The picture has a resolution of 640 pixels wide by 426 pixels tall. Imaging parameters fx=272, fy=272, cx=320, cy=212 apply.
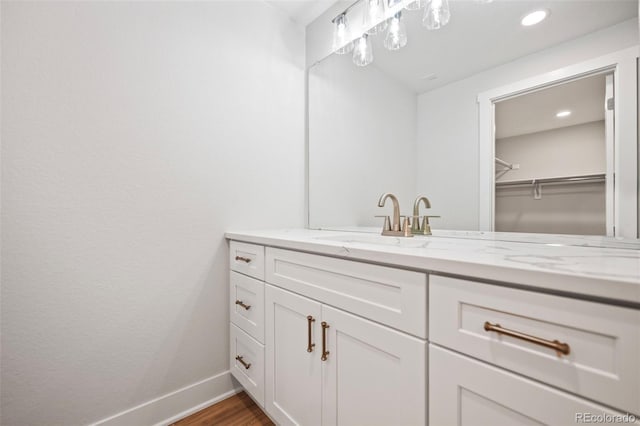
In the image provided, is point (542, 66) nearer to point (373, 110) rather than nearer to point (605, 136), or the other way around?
point (605, 136)

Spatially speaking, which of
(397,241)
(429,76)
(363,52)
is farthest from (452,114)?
(363,52)

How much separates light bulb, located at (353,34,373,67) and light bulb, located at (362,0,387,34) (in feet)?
0.16

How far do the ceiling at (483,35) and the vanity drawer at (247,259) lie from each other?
104 centimetres

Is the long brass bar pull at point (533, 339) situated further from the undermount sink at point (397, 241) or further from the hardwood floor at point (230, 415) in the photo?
the hardwood floor at point (230, 415)

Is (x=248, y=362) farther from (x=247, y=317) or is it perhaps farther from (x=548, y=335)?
(x=548, y=335)

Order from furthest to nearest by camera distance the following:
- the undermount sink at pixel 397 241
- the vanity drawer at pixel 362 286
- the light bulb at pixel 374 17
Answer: the light bulb at pixel 374 17 → the undermount sink at pixel 397 241 → the vanity drawer at pixel 362 286

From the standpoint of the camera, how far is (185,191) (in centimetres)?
131

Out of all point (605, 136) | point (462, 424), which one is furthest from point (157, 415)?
point (605, 136)

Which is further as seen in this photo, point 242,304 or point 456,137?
point 242,304

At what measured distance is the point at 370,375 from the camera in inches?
29.8

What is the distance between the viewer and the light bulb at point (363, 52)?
4.89 ft

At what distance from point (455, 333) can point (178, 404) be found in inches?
53.2

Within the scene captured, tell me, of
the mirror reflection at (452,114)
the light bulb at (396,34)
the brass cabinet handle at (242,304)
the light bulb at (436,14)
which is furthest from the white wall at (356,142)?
the brass cabinet handle at (242,304)

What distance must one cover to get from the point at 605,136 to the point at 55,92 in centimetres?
186
